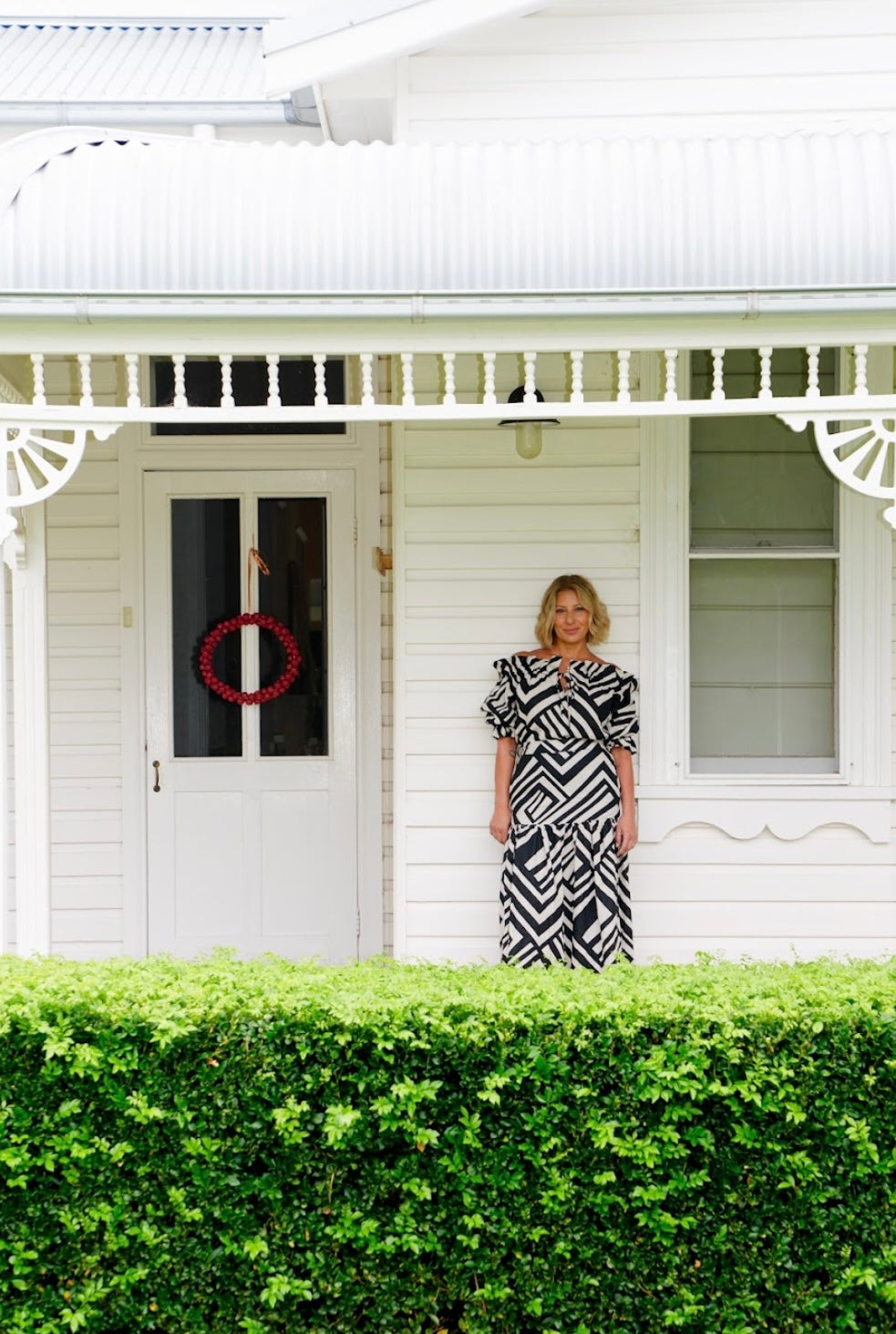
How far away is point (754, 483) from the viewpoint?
5.77 meters

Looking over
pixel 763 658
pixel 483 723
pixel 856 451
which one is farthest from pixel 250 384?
pixel 856 451

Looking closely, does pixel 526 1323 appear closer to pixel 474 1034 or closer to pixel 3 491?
pixel 474 1034

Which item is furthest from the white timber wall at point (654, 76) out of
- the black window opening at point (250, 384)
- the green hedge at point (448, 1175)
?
the green hedge at point (448, 1175)

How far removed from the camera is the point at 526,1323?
11.9ft

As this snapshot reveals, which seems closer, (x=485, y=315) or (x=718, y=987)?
(x=718, y=987)

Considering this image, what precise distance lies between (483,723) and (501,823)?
0.44m

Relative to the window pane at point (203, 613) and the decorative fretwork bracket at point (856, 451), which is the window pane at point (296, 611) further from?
the decorative fretwork bracket at point (856, 451)

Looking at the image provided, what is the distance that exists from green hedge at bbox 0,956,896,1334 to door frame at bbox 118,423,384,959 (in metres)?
3.11

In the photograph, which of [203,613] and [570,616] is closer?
[570,616]

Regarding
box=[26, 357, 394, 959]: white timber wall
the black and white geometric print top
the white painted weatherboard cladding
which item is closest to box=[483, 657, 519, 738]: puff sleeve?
the black and white geometric print top

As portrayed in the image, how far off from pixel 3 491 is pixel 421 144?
187 centimetres

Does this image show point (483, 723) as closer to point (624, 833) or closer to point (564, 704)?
point (564, 704)

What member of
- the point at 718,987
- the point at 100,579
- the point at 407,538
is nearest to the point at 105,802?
the point at 100,579

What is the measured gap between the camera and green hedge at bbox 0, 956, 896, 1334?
3.56 meters
